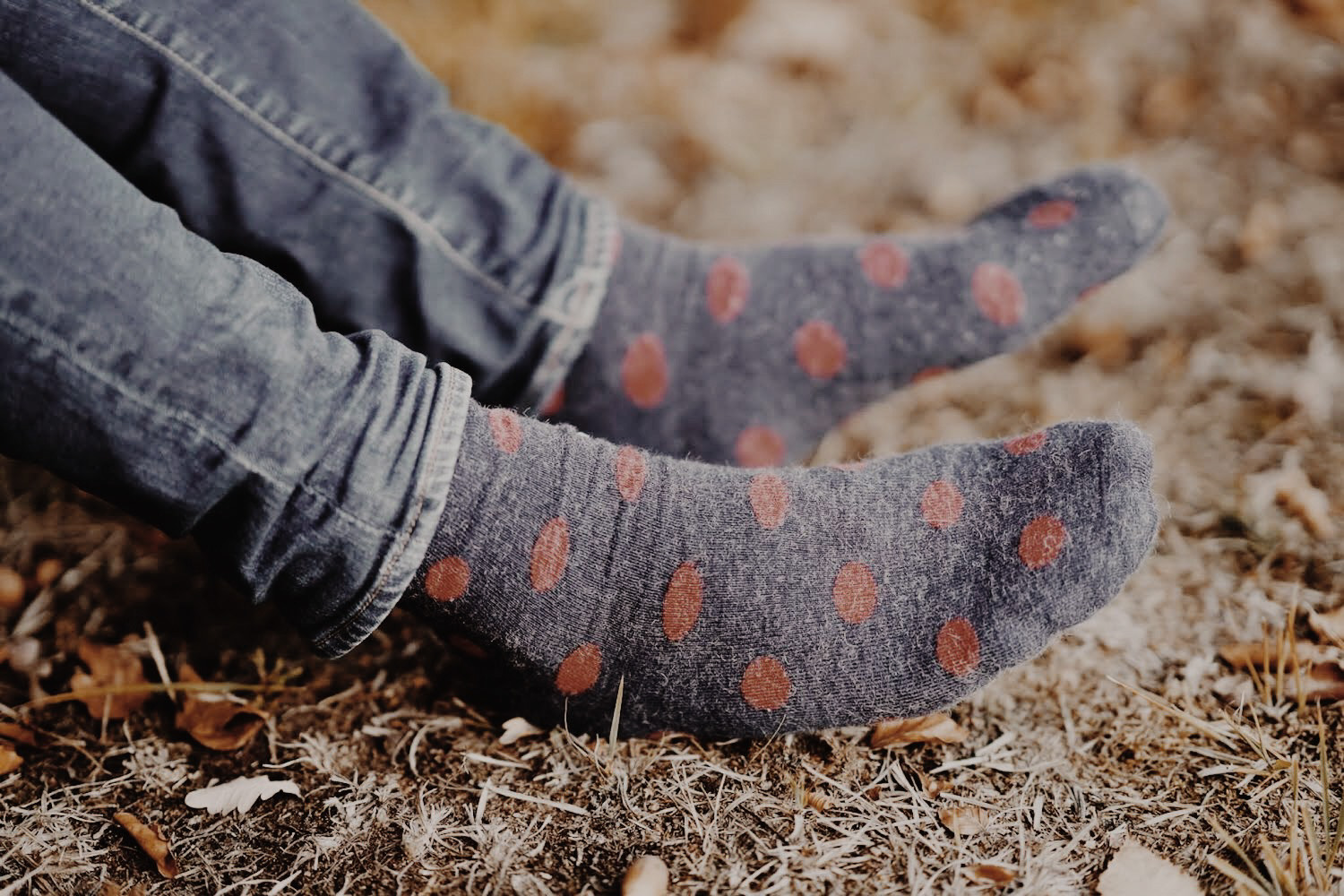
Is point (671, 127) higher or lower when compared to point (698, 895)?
higher

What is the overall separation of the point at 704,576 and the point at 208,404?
1.17 ft

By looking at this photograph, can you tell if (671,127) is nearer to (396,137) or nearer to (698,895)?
(396,137)

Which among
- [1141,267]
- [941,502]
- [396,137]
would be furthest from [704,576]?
[1141,267]

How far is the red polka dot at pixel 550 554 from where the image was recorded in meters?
0.69

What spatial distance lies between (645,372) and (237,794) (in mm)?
506

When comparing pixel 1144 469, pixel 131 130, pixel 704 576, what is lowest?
pixel 704 576

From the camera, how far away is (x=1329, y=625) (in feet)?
2.64

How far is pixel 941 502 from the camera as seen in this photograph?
0.73 meters

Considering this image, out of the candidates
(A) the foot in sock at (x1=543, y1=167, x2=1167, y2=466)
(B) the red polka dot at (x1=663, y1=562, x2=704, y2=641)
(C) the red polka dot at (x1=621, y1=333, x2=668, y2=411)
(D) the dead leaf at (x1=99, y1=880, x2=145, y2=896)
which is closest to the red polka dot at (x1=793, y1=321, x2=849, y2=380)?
(A) the foot in sock at (x1=543, y1=167, x2=1167, y2=466)

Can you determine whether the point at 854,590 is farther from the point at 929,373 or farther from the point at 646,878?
the point at 929,373

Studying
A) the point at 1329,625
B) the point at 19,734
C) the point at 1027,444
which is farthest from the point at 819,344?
the point at 19,734

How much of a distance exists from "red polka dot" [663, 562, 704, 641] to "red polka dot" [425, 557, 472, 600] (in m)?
0.15

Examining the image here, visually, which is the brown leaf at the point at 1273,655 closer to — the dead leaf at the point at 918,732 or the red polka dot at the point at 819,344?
the dead leaf at the point at 918,732

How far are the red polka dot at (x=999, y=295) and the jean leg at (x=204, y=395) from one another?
0.57 m
